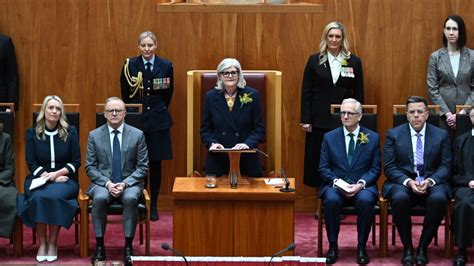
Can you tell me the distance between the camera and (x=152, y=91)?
28.8ft

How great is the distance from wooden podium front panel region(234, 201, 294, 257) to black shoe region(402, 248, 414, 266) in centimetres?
86

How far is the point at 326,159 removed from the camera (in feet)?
26.2

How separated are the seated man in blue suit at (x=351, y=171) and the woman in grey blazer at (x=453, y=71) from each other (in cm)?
110

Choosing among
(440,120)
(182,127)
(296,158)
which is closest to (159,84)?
(182,127)

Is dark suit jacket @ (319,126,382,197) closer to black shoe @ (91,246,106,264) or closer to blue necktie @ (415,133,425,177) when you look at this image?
blue necktie @ (415,133,425,177)

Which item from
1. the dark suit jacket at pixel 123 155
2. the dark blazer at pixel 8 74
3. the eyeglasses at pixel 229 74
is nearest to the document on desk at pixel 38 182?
the dark suit jacket at pixel 123 155

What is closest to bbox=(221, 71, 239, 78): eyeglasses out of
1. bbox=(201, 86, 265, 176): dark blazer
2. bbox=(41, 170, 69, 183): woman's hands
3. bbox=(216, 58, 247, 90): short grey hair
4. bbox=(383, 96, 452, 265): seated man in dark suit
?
bbox=(216, 58, 247, 90): short grey hair

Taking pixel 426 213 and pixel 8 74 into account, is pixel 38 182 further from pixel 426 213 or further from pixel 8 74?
pixel 426 213

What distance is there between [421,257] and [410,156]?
76 cm

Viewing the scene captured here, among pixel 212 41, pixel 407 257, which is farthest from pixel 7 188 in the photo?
pixel 407 257

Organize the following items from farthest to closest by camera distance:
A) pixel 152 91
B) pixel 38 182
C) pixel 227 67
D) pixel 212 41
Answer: pixel 212 41 → pixel 152 91 → pixel 227 67 → pixel 38 182

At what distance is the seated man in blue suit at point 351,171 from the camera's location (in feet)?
25.3

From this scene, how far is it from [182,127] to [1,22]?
1.77 m

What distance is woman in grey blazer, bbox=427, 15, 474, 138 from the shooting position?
8812mm
